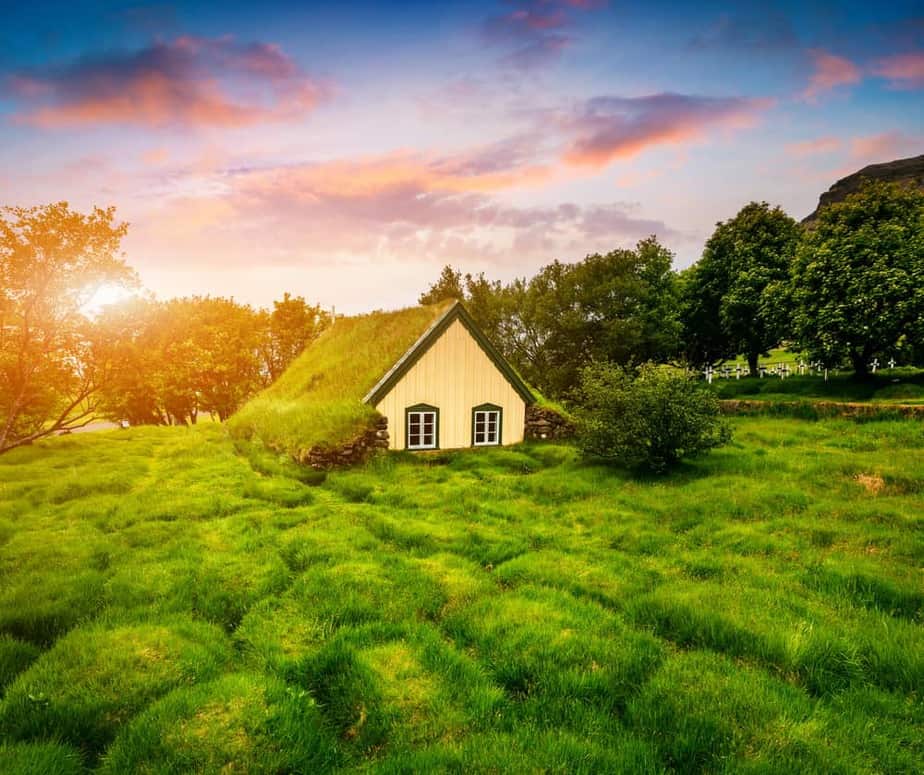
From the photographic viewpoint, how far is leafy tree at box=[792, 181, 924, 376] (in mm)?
29641

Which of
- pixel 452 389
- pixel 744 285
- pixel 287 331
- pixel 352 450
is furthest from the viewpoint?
pixel 287 331

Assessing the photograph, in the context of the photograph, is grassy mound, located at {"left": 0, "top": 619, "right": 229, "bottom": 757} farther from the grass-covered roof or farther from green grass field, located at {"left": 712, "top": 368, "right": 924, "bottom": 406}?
green grass field, located at {"left": 712, "top": 368, "right": 924, "bottom": 406}

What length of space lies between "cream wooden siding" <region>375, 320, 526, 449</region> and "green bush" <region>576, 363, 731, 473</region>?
23.0 feet

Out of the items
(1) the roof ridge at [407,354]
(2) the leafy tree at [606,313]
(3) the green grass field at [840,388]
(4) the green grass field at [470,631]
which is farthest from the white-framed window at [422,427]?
(2) the leafy tree at [606,313]

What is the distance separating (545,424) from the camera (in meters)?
27.5

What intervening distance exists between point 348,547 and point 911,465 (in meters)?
18.6

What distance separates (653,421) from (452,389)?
33.9 feet

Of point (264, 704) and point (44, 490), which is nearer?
point (264, 704)

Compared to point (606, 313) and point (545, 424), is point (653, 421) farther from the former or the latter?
point (606, 313)

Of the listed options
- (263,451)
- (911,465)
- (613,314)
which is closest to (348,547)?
(263,451)

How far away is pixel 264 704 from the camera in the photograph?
19.2 ft

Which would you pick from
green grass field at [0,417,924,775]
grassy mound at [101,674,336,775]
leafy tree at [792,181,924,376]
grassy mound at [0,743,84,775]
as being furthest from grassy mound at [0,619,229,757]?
leafy tree at [792,181,924,376]

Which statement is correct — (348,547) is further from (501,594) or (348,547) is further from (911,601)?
(911,601)

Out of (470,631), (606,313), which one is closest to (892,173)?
(606,313)
